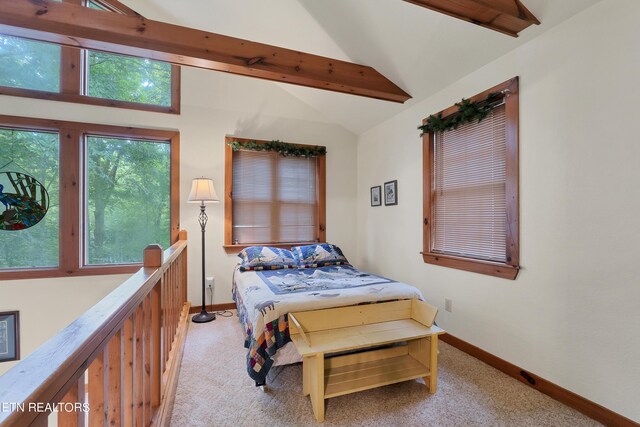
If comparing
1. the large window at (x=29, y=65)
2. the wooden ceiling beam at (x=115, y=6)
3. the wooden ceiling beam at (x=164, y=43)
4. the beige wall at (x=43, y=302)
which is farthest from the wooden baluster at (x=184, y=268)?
the wooden ceiling beam at (x=115, y=6)

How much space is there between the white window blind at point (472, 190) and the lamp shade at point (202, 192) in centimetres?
249

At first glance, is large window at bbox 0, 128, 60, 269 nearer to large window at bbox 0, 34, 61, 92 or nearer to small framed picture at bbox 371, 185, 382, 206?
large window at bbox 0, 34, 61, 92

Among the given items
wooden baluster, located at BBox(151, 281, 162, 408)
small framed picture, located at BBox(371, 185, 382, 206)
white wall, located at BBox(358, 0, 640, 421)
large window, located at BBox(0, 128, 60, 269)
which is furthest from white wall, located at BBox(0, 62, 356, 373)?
white wall, located at BBox(358, 0, 640, 421)

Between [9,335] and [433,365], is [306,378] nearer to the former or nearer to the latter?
[433,365]

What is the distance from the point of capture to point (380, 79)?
10.1 feet

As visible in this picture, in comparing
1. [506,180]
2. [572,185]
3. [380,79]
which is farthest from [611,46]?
[380,79]

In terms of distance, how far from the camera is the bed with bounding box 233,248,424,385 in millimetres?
1968

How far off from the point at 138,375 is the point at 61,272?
8.67 ft

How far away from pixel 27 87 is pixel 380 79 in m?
3.74

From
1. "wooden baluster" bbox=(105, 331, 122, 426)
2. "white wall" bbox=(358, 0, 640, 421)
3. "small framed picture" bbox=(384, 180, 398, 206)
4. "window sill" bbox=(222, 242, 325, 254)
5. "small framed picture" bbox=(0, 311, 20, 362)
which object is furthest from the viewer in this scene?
"window sill" bbox=(222, 242, 325, 254)

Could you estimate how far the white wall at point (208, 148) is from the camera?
304cm

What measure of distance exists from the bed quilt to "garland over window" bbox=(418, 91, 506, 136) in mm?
1563

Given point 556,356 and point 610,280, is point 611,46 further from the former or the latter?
point 556,356

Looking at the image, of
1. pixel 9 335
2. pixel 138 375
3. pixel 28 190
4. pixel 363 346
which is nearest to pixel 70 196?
pixel 28 190
